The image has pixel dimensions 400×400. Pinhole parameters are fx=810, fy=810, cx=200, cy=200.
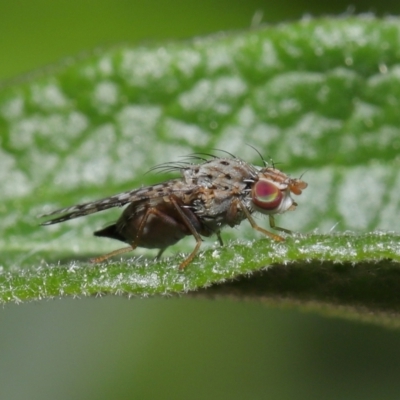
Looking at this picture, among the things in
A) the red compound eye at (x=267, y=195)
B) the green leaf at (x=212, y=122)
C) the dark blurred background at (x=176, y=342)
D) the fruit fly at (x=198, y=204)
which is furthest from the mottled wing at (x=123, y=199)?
the dark blurred background at (x=176, y=342)

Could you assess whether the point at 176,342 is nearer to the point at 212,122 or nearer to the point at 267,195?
the point at 212,122

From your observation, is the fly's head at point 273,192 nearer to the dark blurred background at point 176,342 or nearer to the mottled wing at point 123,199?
the mottled wing at point 123,199

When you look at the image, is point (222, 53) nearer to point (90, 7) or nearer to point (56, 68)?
point (56, 68)

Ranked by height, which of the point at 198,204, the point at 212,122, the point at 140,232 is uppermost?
the point at 212,122

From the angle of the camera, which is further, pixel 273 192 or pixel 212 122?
pixel 212 122

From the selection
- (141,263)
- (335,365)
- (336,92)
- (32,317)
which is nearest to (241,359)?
(335,365)

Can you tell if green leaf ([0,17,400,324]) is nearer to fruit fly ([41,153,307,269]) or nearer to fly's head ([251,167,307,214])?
fruit fly ([41,153,307,269])

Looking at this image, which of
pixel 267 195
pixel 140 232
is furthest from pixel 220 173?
pixel 140 232
